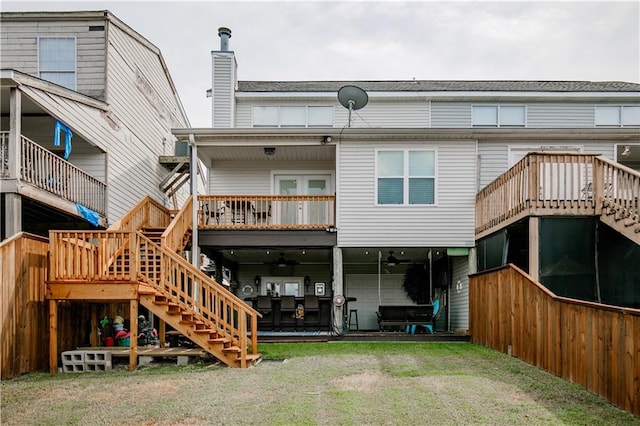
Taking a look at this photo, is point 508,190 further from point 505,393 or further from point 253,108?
point 253,108

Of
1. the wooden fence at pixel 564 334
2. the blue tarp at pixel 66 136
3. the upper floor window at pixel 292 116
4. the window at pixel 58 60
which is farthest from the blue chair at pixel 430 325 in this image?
the window at pixel 58 60

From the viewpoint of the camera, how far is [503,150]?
14398 mm

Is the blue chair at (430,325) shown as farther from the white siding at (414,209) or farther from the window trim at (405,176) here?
the window trim at (405,176)

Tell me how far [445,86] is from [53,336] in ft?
48.7

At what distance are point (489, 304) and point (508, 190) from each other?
2.58 metres

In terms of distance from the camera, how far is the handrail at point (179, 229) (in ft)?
39.6

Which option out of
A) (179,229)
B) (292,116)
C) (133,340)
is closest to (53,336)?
(133,340)

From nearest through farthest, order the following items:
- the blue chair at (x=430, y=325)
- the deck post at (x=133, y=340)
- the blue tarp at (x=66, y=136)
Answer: the deck post at (x=133, y=340) < the blue tarp at (x=66, y=136) < the blue chair at (x=430, y=325)

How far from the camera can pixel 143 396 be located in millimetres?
6957

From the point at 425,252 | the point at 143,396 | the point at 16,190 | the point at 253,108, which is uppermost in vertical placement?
the point at 253,108

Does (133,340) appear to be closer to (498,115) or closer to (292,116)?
(292,116)

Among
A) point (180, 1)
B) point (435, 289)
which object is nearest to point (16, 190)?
point (180, 1)

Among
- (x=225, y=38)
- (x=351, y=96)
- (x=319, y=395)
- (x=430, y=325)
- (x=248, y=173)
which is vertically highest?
(x=225, y=38)

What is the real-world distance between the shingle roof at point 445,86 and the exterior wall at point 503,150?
4.39 meters
